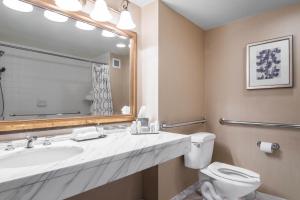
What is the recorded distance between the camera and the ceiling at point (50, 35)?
3.73ft

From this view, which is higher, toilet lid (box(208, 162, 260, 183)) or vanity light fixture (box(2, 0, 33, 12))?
vanity light fixture (box(2, 0, 33, 12))

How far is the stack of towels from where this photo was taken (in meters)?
1.26

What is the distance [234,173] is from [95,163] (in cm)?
153

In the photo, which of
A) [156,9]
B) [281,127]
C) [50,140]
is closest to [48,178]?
[50,140]

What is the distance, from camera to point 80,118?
1.42 metres

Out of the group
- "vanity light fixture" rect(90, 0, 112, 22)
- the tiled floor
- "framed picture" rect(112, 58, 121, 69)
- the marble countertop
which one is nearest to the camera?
the marble countertop

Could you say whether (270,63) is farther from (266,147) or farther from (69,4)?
(69,4)

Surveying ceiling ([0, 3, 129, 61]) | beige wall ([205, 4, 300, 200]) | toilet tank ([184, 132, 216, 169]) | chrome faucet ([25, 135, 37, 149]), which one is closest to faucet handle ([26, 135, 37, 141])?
chrome faucet ([25, 135, 37, 149])

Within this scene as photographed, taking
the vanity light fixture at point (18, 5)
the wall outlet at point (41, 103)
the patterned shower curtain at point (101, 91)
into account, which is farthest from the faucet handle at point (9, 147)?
the vanity light fixture at point (18, 5)

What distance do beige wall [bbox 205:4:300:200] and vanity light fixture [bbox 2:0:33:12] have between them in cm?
196

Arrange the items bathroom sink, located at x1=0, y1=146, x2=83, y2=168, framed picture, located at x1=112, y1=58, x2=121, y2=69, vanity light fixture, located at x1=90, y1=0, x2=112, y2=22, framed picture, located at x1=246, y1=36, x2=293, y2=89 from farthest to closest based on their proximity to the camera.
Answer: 1. framed picture, located at x1=246, y1=36, x2=293, y2=89
2. framed picture, located at x1=112, y1=58, x2=121, y2=69
3. vanity light fixture, located at x1=90, y1=0, x2=112, y2=22
4. bathroom sink, located at x1=0, y1=146, x2=83, y2=168

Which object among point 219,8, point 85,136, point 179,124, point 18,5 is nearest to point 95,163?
point 85,136

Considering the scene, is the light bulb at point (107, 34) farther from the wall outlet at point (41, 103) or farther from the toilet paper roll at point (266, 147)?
the toilet paper roll at point (266, 147)

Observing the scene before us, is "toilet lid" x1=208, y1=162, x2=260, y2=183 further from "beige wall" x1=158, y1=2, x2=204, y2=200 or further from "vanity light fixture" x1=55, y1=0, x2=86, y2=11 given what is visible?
"vanity light fixture" x1=55, y1=0, x2=86, y2=11
